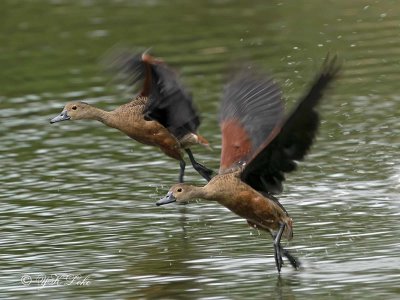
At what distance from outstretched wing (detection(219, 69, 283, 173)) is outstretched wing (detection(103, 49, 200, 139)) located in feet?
4.52

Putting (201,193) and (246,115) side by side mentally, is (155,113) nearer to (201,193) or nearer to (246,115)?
(246,115)

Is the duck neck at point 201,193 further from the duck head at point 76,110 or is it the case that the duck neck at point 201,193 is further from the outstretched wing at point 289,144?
the duck head at point 76,110

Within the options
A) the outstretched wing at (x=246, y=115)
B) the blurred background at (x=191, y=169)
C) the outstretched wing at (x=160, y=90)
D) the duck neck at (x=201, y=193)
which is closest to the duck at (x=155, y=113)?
the outstretched wing at (x=160, y=90)

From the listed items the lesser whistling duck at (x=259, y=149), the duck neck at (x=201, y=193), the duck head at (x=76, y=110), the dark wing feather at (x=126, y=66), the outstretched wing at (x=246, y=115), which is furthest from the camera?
the dark wing feather at (x=126, y=66)

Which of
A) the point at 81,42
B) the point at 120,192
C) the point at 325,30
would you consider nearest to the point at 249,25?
the point at 325,30

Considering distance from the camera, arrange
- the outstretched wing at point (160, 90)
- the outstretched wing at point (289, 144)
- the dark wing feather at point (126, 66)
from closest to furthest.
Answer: the outstretched wing at point (289, 144) → the outstretched wing at point (160, 90) → the dark wing feather at point (126, 66)

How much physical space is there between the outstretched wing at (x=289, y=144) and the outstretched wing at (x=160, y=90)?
2.85m

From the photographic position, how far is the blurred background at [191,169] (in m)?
10.0

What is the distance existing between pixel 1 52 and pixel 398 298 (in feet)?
46.9

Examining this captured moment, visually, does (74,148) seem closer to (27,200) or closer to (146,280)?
(27,200)

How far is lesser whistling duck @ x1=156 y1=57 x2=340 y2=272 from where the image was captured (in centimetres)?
965

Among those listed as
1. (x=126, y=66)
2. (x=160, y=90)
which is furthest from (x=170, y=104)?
(x=126, y=66)

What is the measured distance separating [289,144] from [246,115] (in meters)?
1.45

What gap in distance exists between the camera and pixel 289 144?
32.6ft
